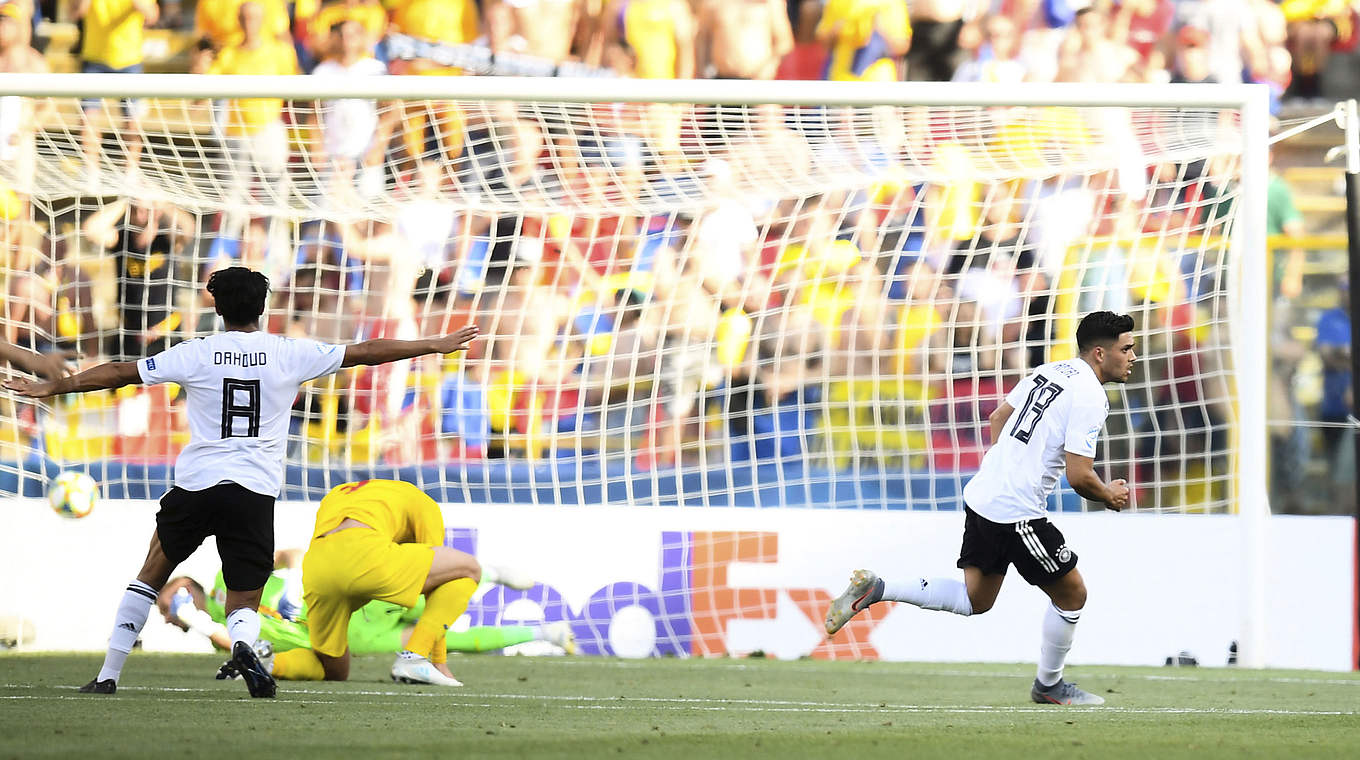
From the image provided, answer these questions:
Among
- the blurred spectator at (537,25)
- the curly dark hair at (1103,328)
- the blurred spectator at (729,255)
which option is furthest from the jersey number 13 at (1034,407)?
the blurred spectator at (537,25)

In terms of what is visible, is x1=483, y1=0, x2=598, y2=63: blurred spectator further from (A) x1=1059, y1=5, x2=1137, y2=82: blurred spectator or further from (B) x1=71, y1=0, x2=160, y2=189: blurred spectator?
(A) x1=1059, y1=5, x2=1137, y2=82: blurred spectator

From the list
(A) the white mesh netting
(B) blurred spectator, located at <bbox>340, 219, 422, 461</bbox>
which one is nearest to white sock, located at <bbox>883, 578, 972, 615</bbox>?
(A) the white mesh netting

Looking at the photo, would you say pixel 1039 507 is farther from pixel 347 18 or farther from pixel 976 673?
pixel 347 18

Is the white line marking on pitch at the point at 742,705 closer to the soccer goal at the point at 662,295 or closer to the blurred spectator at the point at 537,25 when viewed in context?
the soccer goal at the point at 662,295

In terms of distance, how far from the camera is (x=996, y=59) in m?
12.4

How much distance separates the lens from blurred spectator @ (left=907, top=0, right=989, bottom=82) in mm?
12664

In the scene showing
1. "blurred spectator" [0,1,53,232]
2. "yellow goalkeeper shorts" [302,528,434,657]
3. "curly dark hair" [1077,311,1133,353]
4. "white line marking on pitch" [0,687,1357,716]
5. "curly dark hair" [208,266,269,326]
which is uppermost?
"blurred spectator" [0,1,53,232]

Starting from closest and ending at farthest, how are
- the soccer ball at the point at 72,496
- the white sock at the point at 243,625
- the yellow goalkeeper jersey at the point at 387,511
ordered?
1. the white sock at the point at 243,625
2. the yellow goalkeeper jersey at the point at 387,511
3. the soccer ball at the point at 72,496

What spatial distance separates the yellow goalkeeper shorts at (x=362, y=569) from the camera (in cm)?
639

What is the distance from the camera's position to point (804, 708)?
605 cm

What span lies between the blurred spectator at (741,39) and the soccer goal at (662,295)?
3282 mm

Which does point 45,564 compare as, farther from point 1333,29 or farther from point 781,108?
point 1333,29

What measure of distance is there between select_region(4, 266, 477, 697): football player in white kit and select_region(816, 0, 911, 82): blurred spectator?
7369mm

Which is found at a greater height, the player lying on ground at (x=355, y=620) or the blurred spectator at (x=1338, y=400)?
the blurred spectator at (x=1338, y=400)
